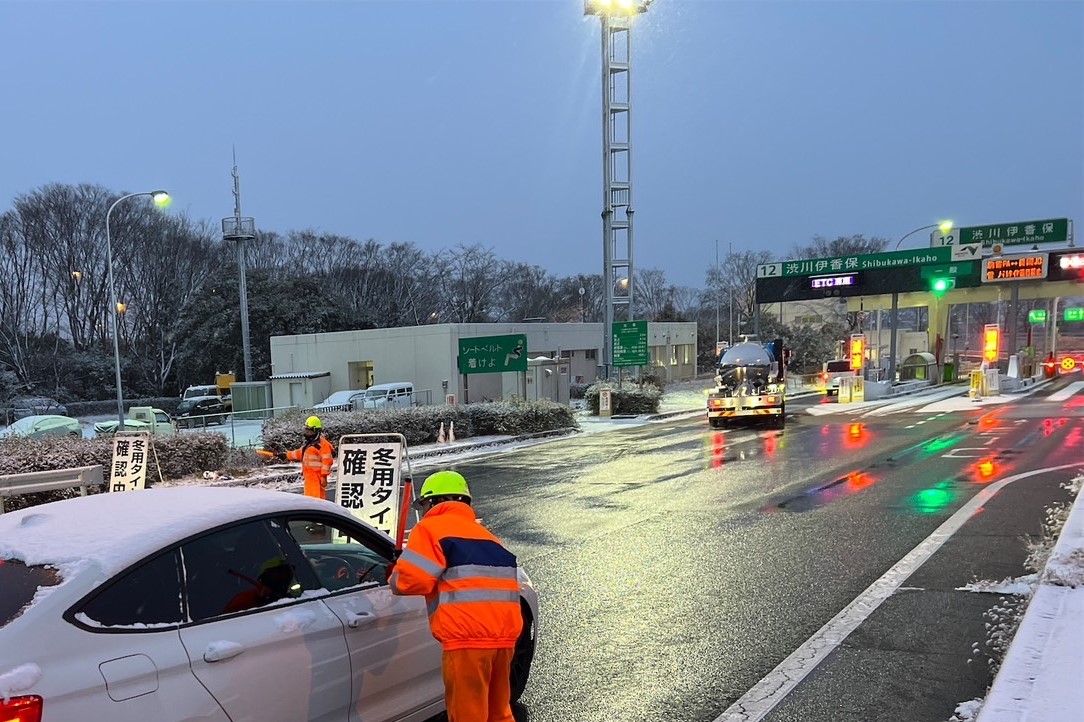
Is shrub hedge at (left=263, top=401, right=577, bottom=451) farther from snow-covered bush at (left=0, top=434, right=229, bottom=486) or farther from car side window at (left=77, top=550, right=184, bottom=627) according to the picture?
car side window at (left=77, top=550, right=184, bottom=627)

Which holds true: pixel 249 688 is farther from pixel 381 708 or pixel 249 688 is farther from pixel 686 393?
pixel 686 393

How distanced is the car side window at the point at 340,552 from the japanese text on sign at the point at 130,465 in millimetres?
9049

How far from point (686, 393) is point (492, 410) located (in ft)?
67.8

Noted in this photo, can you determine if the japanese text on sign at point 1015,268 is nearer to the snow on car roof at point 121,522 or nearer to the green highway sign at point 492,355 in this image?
the green highway sign at point 492,355

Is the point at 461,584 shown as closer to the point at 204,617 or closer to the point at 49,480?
the point at 204,617

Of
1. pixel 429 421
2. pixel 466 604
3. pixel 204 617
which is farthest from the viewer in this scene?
pixel 429 421

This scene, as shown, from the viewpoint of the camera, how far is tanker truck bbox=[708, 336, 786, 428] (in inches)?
900

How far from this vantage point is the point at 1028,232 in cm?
4419

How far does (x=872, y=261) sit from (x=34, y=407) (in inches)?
1697

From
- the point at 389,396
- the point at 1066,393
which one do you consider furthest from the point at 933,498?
the point at 1066,393

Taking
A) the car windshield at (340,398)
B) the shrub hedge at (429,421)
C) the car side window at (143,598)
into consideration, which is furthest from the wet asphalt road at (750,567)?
the car windshield at (340,398)

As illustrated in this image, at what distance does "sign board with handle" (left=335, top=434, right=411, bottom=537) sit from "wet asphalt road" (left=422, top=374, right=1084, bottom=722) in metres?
1.49

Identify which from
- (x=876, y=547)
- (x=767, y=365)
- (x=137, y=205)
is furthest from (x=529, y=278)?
(x=876, y=547)

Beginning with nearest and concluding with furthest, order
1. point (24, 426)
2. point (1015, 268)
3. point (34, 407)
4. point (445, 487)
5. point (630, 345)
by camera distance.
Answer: point (445, 487), point (24, 426), point (630, 345), point (1015, 268), point (34, 407)
